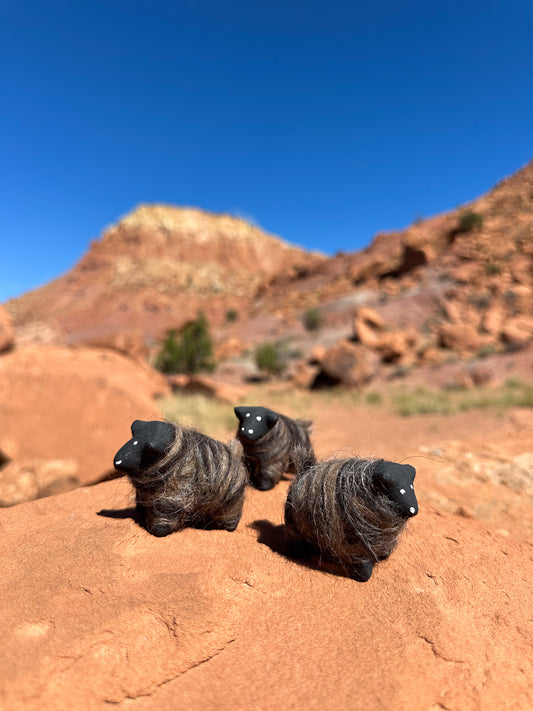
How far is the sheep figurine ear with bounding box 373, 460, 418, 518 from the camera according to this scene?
2.30 meters

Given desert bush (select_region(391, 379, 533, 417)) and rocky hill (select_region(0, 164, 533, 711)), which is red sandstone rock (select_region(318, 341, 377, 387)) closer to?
desert bush (select_region(391, 379, 533, 417))

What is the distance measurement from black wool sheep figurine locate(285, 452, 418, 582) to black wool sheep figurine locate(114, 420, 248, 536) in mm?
504

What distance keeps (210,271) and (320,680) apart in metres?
55.8

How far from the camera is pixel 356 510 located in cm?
238

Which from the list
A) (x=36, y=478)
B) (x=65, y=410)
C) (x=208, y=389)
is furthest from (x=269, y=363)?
(x=36, y=478)

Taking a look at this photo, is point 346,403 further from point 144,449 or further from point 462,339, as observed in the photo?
point 462,339

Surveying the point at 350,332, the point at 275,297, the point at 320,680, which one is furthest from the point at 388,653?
the point at 275,297

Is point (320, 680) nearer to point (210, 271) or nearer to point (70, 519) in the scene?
point (70, 519)

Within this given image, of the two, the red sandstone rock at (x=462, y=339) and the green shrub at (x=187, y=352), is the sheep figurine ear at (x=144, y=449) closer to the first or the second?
the green shrub at (x=187, y=352)

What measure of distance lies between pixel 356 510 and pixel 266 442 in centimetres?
132

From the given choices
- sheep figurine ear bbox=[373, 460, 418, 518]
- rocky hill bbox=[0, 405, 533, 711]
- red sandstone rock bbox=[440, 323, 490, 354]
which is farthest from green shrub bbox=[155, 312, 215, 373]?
sheep figurine ear bbox=[373, 460, 418, 518]

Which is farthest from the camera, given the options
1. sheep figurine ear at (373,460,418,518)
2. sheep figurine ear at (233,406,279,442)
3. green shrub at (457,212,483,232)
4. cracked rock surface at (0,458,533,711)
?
green shrub at (457,212,483,232)

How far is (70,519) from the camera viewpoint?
303 centimetres

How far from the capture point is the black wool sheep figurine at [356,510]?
2334 millimetres
